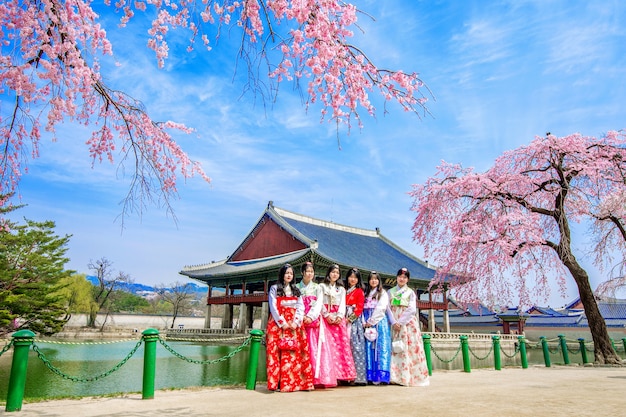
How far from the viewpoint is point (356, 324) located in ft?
19.5

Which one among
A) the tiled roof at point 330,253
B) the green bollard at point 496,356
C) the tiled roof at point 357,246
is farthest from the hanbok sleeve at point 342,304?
the tiled roof at point 357,246

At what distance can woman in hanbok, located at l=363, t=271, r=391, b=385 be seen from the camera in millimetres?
5660

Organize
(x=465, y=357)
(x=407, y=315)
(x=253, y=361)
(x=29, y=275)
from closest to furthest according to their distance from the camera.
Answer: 1. (x=253, y=361)
2. (x=407, y=315)
3. (x=465, y=357)
4. (x=29, y=275)

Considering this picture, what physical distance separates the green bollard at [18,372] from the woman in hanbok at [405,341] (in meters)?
4.32

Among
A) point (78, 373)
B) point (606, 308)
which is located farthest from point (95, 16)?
point (606, 308)

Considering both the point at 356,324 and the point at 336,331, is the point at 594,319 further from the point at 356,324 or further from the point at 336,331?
the point at 336,331

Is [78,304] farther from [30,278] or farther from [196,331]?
[30,278]

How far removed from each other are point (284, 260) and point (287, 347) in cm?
2188

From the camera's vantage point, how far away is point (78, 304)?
36.7 metres

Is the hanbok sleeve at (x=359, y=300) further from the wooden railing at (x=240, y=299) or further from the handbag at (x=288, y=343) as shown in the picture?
the wooden railing at (x=240, y=299)

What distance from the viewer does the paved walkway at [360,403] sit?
3773 mm

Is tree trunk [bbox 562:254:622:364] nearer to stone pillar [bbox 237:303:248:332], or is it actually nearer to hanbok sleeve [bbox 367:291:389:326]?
hanbok sleeve [bbox 367:291:389:326]

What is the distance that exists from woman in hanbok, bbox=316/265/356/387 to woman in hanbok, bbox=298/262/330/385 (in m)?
0.08

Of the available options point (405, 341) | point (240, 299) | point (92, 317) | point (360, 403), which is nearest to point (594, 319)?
point (405, 341)
